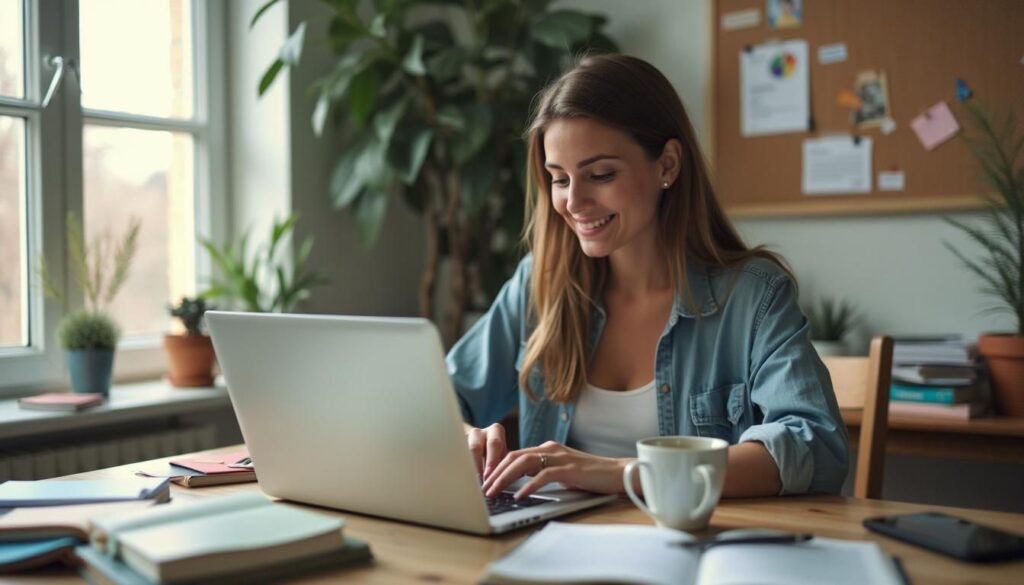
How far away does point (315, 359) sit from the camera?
1.00 meters

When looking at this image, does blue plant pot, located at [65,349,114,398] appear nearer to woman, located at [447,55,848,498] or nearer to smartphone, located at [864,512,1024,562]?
woman, located at [447,55,848,498]

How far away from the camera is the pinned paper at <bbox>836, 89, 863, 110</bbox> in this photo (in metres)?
2.57

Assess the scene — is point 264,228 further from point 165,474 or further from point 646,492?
point 646,492

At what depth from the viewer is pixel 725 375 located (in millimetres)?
1466

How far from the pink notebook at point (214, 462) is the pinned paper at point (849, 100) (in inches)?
74.1

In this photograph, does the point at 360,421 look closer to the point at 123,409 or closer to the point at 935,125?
the point at 123,409

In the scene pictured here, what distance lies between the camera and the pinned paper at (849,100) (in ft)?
8.43

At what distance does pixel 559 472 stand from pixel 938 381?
1415mm

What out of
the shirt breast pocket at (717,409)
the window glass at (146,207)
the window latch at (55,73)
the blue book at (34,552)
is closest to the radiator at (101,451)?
the window glass at (146,207)

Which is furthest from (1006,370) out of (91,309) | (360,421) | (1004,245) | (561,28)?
(91,309)

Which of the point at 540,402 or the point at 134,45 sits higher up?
the point at 134,45

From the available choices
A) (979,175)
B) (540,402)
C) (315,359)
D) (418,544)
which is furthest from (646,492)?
(979,175)

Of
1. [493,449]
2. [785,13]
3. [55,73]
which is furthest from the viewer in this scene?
[785,13]

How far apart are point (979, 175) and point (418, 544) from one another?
1950mm
